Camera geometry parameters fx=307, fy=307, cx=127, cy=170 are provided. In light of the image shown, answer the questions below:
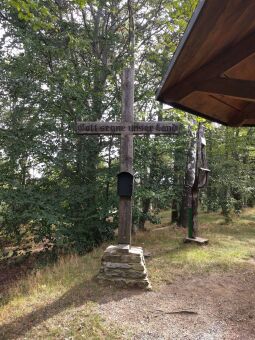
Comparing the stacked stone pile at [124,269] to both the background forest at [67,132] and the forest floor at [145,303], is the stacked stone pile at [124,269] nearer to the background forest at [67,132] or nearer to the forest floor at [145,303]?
the forest floor at [145,303]

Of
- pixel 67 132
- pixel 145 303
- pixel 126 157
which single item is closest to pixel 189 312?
pixel 145 303

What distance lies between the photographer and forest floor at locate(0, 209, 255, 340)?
4.35 m

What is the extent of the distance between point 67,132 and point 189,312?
6.64m

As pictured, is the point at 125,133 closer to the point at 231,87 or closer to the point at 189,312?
the point at 231,87

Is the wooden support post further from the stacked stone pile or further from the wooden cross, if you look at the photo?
the stacked stone pile

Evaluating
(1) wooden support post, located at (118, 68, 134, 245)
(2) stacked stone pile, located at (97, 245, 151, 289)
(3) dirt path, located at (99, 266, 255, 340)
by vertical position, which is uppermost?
(1) wooden support post, located at (118, 68, 134, 245)

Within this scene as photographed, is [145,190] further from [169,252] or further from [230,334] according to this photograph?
[230,334]

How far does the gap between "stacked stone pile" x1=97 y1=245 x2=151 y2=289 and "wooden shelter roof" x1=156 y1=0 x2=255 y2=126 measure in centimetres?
319

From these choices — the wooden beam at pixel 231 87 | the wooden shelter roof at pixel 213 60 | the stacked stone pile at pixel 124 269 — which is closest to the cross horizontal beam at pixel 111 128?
the wooden shelter roof at pixel 213 60

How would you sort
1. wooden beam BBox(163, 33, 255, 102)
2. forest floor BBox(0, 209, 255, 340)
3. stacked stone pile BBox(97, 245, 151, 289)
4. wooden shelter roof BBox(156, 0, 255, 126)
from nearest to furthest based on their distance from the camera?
1. wooden shelter roof BBox(156, 0, 255, 126)
2. wooden beam BBox(163, 33, 255, 102)
3. forest floor BBox(0, 209, 255, 340)
4. stacked stone pile BBox(97, 245, 151, 289)

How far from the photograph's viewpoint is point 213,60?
2980mm

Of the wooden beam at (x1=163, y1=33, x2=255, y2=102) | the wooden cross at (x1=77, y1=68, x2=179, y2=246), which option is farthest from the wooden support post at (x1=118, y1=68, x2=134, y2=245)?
the wooden beam at (x1=163, y1=33, x2=255, y2=102)

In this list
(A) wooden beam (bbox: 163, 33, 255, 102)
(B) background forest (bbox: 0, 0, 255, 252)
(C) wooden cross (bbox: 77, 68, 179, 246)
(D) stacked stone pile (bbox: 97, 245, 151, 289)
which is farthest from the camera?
(B) background forest (bbox: 0, 0, 255, 252)

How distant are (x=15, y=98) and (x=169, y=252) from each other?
22.3 ft
